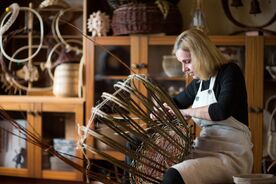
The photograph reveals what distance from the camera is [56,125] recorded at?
3.51 meters

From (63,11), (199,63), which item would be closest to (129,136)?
(199,63)

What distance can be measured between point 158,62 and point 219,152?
1.44m

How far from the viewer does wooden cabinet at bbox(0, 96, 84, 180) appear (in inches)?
134

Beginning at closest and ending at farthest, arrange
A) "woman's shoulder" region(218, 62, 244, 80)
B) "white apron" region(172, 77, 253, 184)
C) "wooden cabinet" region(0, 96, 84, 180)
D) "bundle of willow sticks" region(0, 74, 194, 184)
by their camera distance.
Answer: "bundle of willow sticks" region(0, 74, 194, 184), "white apron" region(172, 77, 253, 184), "woman's shoulder" region(218, 62, 244, 80), "wooden cabinet" region(0, 96, 84, 180)

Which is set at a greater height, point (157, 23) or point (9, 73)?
point (157, 23)

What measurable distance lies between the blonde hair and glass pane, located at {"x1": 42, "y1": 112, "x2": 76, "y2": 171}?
1596mm

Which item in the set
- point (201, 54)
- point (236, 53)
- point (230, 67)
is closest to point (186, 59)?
point (201, 54)

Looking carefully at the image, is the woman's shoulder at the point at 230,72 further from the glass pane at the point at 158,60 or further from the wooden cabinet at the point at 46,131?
the wooden cabinet at the point at 46,131

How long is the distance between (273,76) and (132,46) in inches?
37.2

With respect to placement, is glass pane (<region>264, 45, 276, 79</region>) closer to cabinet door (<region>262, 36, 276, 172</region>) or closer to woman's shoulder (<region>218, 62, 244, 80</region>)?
cabinet door (<region>262, 36, 276, 172</region>)

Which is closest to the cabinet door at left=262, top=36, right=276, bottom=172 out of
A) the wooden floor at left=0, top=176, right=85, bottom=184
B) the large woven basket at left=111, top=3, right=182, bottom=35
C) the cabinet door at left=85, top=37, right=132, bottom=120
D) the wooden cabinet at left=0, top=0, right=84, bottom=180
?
the large woven basket at left=111, top=3, right=182, bottom=35

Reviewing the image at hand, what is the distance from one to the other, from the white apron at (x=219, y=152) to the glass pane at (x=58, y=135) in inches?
62.8

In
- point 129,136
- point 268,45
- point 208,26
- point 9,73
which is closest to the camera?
point 129,136

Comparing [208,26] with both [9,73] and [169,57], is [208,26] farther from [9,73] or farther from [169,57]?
[9,73]
